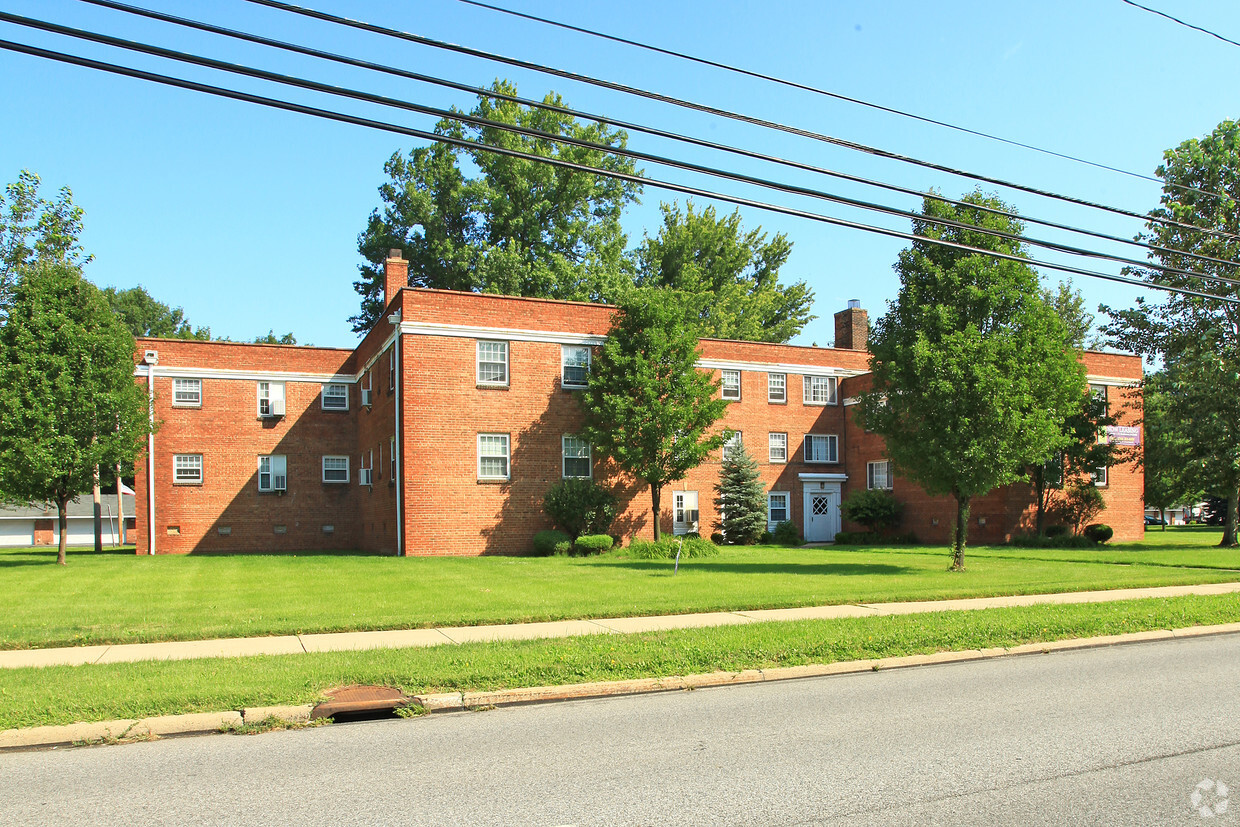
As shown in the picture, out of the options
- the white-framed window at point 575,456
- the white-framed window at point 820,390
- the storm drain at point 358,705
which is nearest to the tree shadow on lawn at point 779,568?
the white-framed window at point 575,456

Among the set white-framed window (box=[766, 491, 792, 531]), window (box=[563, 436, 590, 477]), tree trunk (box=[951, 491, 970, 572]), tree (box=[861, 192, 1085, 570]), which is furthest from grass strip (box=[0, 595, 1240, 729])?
white-framed window (box=[766, 491, 792, 531])

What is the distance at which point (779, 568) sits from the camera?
21.4 metres

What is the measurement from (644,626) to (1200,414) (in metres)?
26.5

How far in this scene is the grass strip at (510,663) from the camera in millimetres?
7785

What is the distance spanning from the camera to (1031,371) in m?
19.8

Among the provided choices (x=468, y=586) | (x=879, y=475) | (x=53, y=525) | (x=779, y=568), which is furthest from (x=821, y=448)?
(x=53, y=525)

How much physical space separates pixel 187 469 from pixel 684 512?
1890 cm

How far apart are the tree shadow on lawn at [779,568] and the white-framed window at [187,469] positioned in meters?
19.2

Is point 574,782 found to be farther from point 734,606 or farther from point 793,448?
point 793,448

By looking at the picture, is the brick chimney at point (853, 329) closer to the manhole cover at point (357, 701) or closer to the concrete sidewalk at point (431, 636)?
the concrete sidewalk at point (431, 636)

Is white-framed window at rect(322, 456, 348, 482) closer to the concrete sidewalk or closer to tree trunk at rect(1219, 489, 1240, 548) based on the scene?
the concrete sidewalk

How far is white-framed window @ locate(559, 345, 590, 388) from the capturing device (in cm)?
3014

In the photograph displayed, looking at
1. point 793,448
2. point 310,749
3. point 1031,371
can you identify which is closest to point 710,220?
point 793,448

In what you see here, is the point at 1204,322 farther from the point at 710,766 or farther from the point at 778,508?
the point at 710,766
